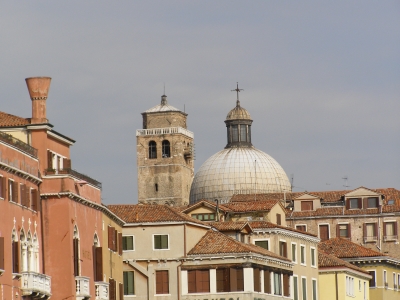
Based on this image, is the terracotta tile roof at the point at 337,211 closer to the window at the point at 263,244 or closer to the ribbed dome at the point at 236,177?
the ribbed dome at the point at 236,177

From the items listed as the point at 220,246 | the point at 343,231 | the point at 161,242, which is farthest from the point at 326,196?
the point at 161,242

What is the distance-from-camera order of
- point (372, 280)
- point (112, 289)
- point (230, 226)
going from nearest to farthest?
1. point (112, 289)
2. point (230, 226)
3. point (372, 280)

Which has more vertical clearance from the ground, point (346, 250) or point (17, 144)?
point (17, 144)

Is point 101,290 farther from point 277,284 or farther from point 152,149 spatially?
point 152,149

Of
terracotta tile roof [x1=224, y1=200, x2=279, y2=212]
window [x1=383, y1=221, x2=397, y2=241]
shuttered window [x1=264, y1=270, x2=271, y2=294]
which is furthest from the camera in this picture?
window [x1=383, y1=221, x2=397, y2=241]

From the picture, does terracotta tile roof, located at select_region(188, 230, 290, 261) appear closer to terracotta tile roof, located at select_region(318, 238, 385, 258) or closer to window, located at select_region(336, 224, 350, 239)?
terracotta tile roof, located at select_region(318, 238, 385, 258)

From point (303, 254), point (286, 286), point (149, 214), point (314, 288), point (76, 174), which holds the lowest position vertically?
point (314, 288)

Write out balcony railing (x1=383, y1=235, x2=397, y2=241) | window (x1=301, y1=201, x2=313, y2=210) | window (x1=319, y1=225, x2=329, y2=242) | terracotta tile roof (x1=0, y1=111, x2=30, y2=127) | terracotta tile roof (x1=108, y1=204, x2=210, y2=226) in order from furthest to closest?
window (x1=301, y1=201, x2=313, y2=210) → window (x1=319, y1=225, x2=329, y2=242) → balcony railing (x1=383, y1=235, x2=397, y2=241) → terracotta tile roof (x1=108, y1=204, x2=210, y2=226) → terracotta tile roof (x1=0, y1=111, x2=30, y2=127)

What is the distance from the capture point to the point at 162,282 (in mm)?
72000

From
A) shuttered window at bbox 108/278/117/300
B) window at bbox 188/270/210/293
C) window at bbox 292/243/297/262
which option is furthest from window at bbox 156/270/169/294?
window at bbox 292/243/297/262

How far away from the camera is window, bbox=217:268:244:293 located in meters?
71.5

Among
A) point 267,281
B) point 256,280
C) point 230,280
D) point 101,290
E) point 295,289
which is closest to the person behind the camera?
point 101,290

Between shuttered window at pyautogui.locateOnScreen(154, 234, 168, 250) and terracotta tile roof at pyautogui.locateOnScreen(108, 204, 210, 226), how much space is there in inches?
28.3

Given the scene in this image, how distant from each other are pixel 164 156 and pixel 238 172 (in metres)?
24.5
